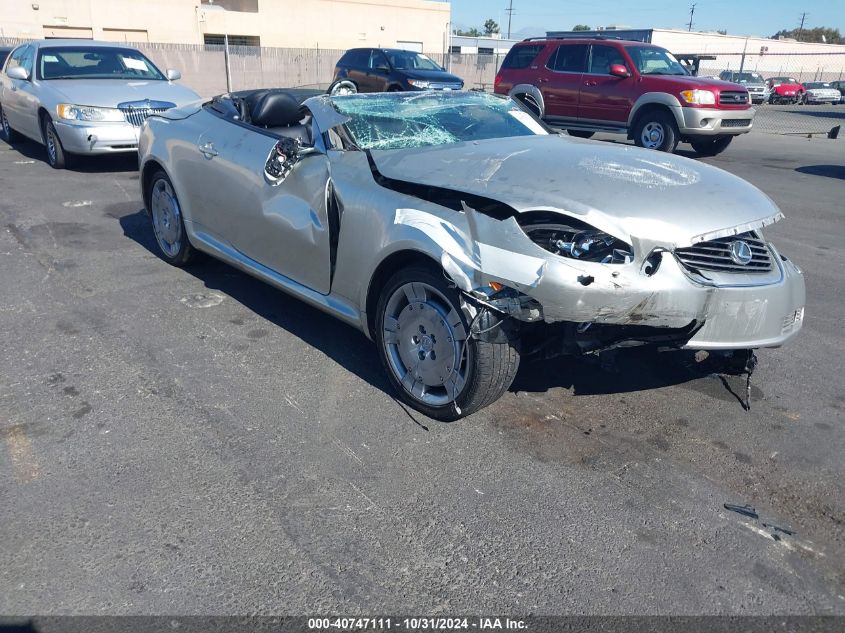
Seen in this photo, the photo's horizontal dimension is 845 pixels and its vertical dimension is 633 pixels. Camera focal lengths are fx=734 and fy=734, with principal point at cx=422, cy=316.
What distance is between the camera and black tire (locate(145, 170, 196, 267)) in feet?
18.6

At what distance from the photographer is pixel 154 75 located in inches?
428

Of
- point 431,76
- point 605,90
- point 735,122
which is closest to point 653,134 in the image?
point 605,90

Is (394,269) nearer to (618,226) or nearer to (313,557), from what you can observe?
(618,226)

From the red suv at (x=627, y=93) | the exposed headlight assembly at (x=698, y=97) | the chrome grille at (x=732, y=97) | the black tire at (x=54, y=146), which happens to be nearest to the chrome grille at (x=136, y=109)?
the black tire at (x=54, y=146)

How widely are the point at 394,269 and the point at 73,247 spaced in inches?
164

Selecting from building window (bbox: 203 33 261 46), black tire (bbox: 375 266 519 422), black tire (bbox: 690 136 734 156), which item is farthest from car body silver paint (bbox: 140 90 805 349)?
building window (bbox: 203 33 261 46)

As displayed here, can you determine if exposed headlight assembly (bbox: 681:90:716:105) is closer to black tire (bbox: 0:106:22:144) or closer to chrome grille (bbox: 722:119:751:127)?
chrome grille (bbox: 722:119:751:127)

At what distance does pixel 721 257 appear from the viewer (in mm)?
3383

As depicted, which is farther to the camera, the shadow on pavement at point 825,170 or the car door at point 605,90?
the car door at point 605,90

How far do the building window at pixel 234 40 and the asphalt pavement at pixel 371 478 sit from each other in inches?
1660

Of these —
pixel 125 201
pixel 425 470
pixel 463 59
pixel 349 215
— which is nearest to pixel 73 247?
pixel 125 201

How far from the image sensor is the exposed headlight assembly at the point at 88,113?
9578 mm

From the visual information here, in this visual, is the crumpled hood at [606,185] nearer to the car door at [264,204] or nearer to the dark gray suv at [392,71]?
the car door at [264,204]

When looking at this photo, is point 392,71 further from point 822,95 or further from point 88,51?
point 822,95
